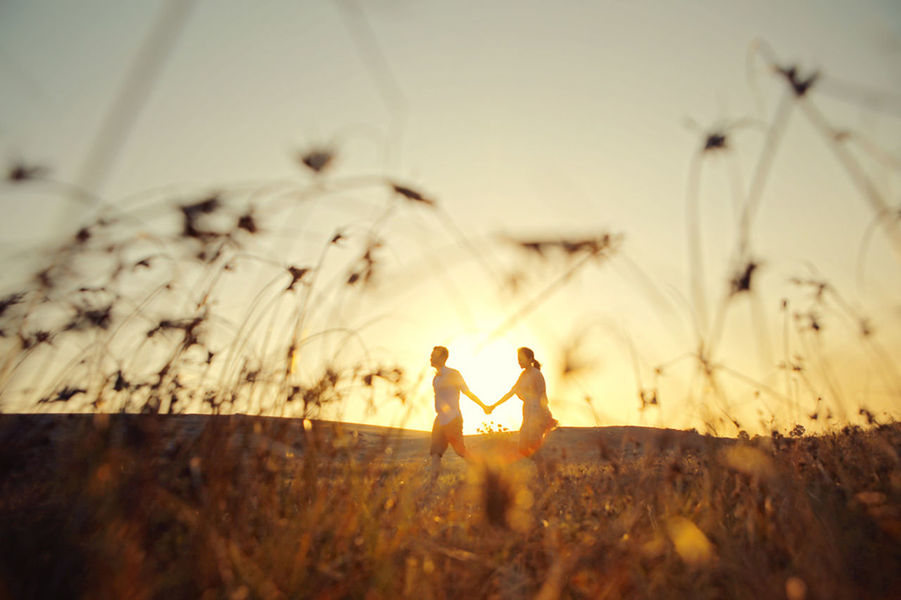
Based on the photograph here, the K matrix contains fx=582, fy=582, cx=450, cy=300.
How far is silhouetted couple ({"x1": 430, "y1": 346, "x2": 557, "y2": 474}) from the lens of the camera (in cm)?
669

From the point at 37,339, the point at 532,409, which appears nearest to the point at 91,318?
the point at 37,339

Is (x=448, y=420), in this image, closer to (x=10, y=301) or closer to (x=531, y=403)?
(x=531, y=403)

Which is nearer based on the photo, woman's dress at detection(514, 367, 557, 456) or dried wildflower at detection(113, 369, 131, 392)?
dried wildflower at detection(113, 369, 131, 392)

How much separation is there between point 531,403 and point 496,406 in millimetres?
801

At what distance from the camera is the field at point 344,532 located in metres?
1.84

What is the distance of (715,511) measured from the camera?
2574 mm

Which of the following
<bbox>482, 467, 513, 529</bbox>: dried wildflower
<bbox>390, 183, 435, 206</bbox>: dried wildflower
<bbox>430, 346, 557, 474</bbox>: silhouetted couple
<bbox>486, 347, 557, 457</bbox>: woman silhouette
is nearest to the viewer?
<bbox>390, 183, 435, 206</bbox>: dried wildflower

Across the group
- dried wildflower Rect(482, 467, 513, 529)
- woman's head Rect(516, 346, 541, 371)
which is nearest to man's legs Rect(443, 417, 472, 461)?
woman's head Rect(516, 346, 541, 371)

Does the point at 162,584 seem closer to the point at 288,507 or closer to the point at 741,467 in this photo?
the point at 288,507

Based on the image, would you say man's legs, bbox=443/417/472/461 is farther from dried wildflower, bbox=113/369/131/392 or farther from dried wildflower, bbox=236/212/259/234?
dried wildflower, bbox=236/212/259/234

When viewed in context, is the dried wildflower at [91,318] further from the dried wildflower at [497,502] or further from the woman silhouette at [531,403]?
the woman silhouette at [531,403]

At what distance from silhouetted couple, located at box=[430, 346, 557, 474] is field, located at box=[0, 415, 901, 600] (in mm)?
3696

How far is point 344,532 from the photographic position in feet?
7.61

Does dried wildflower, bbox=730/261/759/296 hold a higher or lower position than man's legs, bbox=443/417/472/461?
lower
